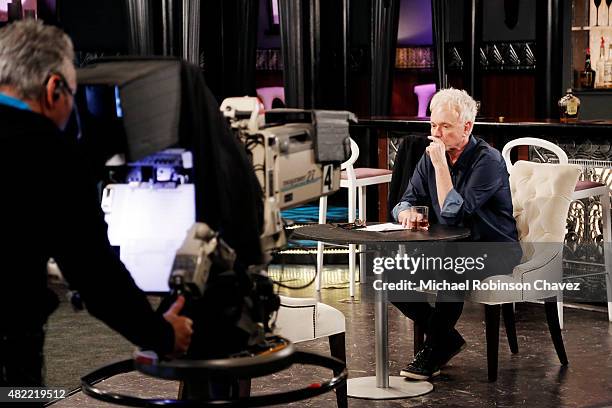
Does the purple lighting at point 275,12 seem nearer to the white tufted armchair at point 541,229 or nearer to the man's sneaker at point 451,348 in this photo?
the white tufted armchair at point 541,229

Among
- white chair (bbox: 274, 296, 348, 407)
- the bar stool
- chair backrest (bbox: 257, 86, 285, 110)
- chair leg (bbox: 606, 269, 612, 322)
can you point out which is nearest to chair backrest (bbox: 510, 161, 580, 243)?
chair leg (bbox: 606, 269, 612, 322)

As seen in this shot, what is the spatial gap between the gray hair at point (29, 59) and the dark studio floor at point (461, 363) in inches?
100

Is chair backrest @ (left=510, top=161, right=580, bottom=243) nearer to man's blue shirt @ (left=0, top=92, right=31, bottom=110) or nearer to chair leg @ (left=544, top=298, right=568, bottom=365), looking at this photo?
chair leg @ (left=544, top=298, right=568, bottom=365)

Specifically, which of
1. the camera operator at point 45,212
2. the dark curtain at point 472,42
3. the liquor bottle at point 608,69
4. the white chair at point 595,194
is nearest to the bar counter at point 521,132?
the white chair at point 595,194

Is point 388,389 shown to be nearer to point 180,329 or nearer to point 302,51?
point 180,329

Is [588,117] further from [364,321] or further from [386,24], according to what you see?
[364,321]

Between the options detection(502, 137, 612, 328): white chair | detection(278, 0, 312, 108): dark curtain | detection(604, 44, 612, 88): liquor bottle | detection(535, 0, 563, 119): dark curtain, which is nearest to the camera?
detection(502, 137, 612, 328): white chair

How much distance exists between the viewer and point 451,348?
483 centimetres

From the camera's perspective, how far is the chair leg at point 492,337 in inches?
187

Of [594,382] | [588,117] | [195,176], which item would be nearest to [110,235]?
[195,176]

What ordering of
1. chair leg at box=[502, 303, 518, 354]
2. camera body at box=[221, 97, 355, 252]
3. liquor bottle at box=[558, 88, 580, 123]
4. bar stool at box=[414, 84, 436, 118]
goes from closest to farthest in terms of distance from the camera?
camera body at box=[221, 97, 355, 252]
chair leg at box=[502, 303, 518, 354]
liquor bottle at box=[558, 88, 580, 123]
bar stool at box=[414, 84, 436, 118]

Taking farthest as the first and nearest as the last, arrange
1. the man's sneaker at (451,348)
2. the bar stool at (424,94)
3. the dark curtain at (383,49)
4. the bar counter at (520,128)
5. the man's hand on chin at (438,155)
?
the bar stool at (424,94)
the dark curtain at (383,49)
the bar counter at (520,128)
the man's sneaker at (451,348)
the man's hand on chin at (438,155)

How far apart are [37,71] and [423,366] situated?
116 inches

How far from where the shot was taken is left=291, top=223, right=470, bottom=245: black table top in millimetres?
4270
